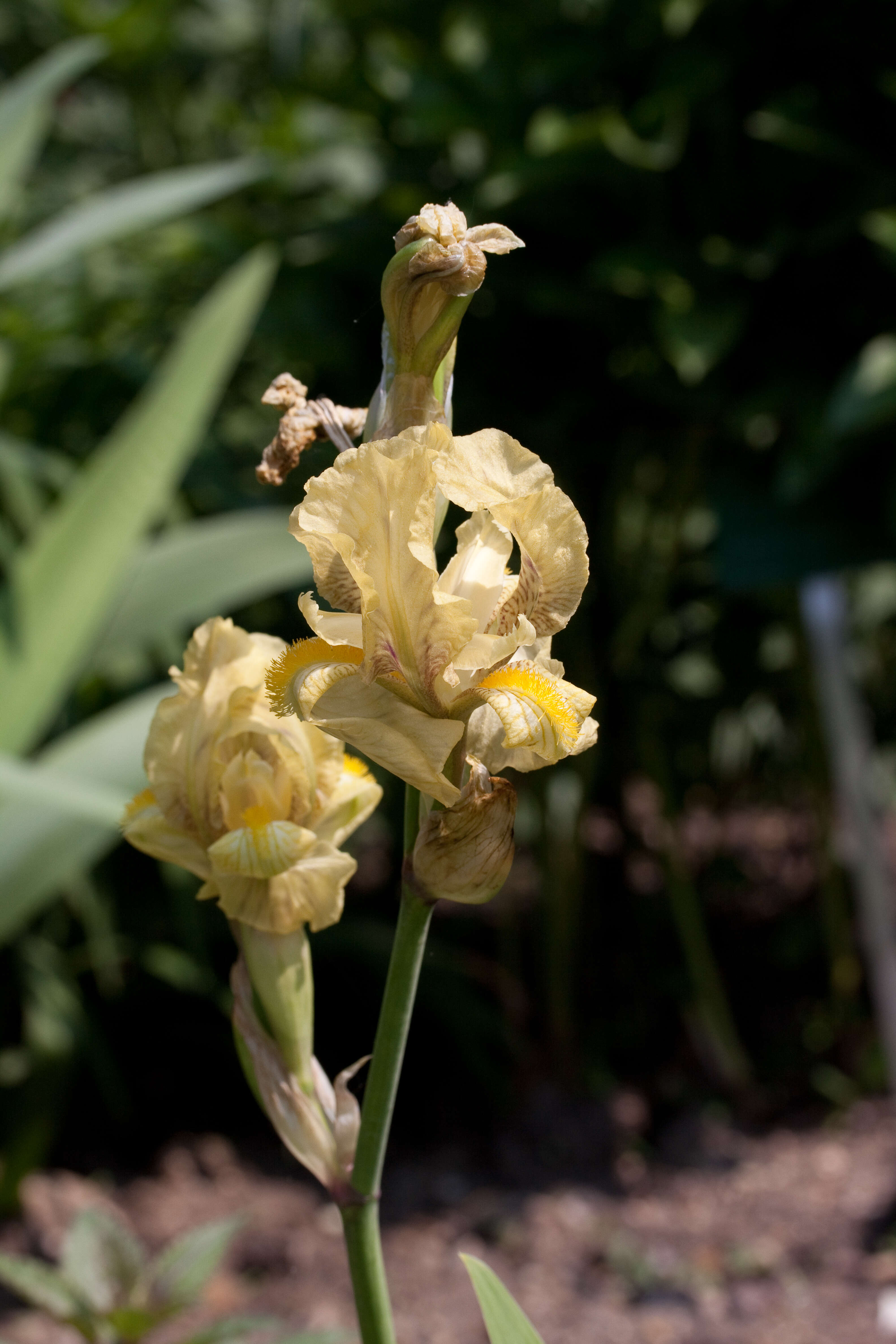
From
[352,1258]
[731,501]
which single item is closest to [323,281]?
[731,501]

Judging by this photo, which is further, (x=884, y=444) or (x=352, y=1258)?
(x=884, y=444)

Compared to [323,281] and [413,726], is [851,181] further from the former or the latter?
[413,726]

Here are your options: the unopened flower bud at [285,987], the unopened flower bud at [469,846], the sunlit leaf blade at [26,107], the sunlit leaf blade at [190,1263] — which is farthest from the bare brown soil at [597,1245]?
the sunlit leaf blade at [26,107]

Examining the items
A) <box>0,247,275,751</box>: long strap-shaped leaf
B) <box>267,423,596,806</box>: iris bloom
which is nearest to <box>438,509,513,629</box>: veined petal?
<box>267,423,596,806</box>: iris bloom

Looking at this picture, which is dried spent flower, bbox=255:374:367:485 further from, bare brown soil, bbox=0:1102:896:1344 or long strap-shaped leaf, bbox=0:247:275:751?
bare brown soil, bbox=0:1102:896:1344

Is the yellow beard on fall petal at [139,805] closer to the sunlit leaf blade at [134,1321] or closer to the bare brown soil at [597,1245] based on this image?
the sunlit leaf blade at [134,1321]

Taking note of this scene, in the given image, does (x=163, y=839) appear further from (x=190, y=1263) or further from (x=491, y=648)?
(x=190, y=1263)
